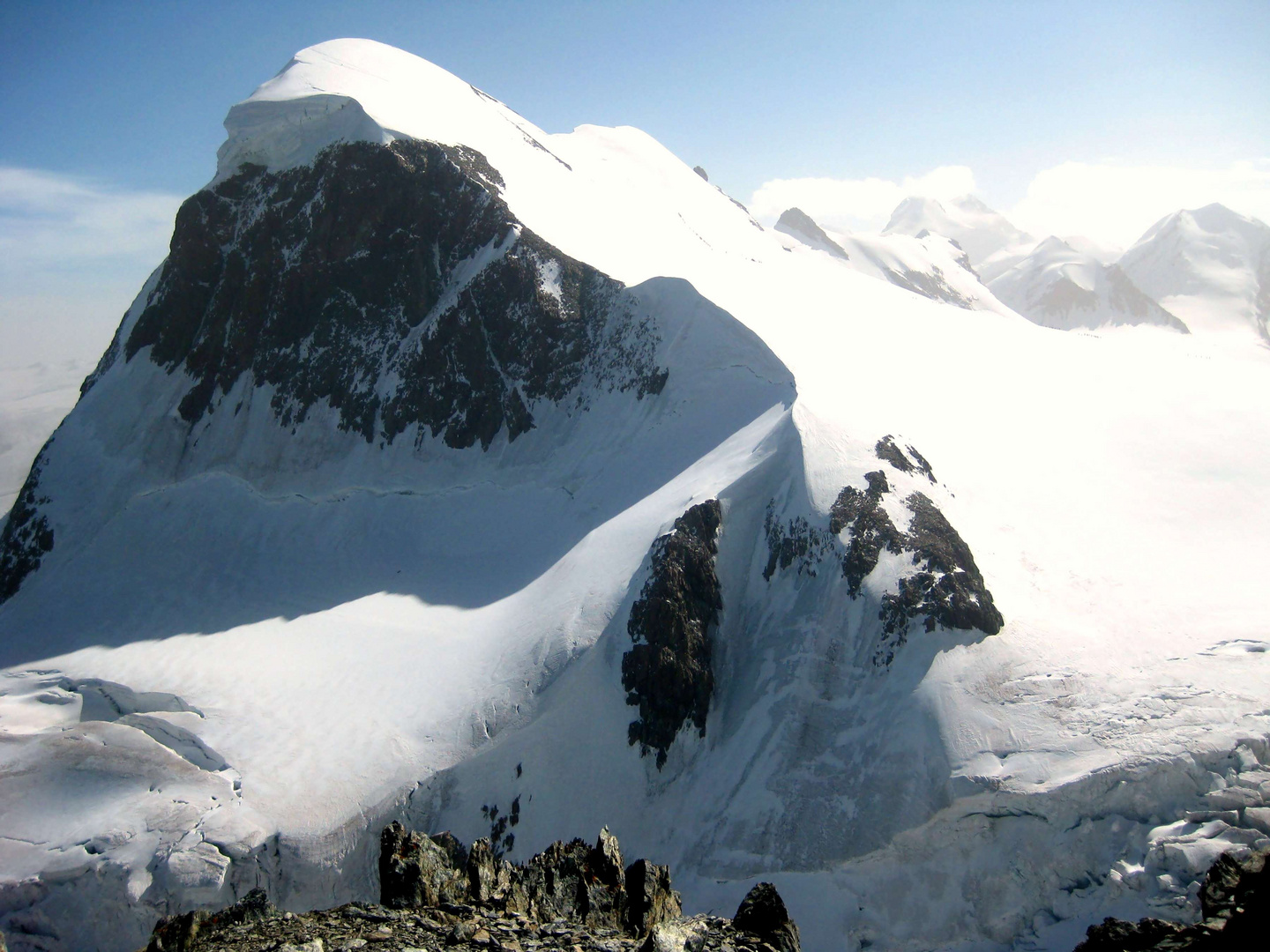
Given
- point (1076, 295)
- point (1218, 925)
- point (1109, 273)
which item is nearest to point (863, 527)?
point (1218, 925)

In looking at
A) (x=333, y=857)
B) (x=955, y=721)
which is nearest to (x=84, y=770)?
(x=333, y=857)

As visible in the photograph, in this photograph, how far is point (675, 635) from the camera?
2550cm

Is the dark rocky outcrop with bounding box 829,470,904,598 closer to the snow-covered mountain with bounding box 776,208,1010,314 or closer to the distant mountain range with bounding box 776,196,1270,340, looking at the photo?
the snow-covered mountain with bounding box 776,208,1010,314

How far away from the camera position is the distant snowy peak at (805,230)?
4023 inches

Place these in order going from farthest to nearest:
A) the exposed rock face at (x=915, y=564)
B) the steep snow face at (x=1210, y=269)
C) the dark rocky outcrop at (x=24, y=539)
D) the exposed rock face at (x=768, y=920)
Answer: the steep snow face at (x=1210, y=269), the dark rocky outcrop at (x=24, y=539), the exposed rock face at (x=915, y=564), the exposed rock face at (x=768, y=920)

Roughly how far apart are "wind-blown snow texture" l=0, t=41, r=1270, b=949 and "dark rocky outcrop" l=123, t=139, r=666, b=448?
200 millimetres

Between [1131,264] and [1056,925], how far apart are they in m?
→ 152

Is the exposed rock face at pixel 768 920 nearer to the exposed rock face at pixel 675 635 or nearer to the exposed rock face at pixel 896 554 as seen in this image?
the exposed rock face at pixel 675 635

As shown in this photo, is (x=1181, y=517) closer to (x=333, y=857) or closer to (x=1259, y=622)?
(x=1259, y=622)

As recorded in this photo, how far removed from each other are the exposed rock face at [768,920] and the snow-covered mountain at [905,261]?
8244cm

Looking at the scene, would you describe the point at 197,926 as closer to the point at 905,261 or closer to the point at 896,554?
the point at 896,554

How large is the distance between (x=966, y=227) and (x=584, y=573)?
6734 inches

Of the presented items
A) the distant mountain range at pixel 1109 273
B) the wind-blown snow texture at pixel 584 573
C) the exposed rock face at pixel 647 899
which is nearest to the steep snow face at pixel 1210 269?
the distant mountain range at pixel 1109 273

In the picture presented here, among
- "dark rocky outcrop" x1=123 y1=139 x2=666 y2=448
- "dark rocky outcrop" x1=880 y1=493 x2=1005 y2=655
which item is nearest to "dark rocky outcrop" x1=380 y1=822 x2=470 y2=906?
"dark rocky outcrop" x1=880 y1=493 x2=1005 y2=655
